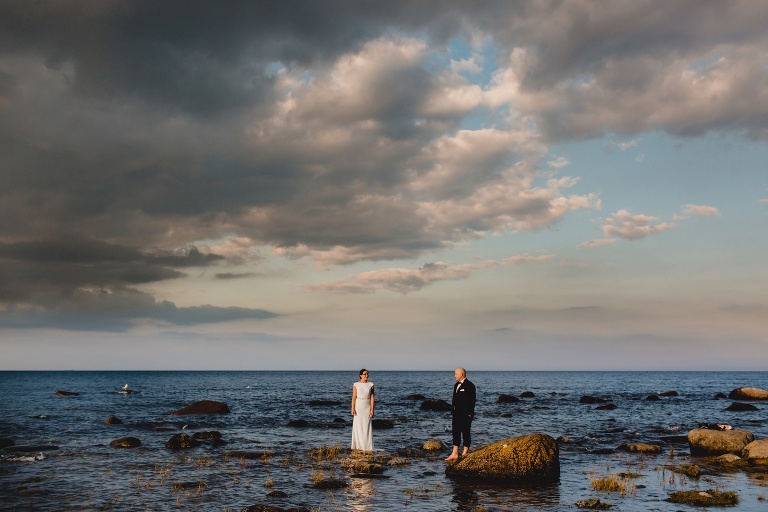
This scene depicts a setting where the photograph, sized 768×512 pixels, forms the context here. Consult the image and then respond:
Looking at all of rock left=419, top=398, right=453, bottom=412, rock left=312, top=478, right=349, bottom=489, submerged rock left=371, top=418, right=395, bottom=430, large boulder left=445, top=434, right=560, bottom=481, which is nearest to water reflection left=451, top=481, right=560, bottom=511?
large boulder left=445, top=434, right=560, bottom=481

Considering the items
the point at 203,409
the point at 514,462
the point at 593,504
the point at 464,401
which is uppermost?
the point at 464,401

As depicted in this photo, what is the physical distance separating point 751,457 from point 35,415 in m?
50.1

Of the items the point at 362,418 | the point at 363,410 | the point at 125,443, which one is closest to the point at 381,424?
the point at 362,418

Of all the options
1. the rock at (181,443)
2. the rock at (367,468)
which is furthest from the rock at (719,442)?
the rock at (181,443)

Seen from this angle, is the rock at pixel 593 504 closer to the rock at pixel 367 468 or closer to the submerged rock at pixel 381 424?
the rock at pixel 367 468

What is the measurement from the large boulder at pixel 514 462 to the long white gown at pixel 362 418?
16.7ft

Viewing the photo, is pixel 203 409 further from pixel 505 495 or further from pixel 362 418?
pixel 505 495

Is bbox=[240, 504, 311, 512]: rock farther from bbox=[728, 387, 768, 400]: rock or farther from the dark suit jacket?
bbox=[728, 387, 768, 400]: rock

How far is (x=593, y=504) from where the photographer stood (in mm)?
14695

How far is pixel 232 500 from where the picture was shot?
15828 millimetres

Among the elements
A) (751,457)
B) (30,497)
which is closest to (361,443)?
(30,497)

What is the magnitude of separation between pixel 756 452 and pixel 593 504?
11629 millimetres

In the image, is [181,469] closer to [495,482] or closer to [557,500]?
[495,482]

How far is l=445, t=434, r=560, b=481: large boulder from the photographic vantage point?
18047 millimetres
